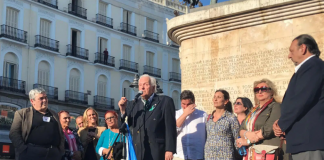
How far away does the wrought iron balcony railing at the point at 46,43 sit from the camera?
32.9 meters

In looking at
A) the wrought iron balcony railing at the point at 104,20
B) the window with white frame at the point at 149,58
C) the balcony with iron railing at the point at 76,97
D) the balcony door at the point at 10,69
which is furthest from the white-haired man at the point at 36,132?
the window with white frame at the point at 149,58

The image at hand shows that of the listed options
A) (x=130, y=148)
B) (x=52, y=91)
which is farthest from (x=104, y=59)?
(x=130, y=148)

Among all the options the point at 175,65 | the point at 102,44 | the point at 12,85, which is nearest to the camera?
the point at 12,85

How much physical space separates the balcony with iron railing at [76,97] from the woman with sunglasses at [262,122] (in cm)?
2924

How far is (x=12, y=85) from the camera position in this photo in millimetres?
30703

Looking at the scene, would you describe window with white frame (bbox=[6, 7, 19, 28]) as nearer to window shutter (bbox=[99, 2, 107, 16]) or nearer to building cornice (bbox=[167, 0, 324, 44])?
window shutter (bbox=[99, 2, 107, 16])

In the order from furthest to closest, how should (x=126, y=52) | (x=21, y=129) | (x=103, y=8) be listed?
(x=126, y=52) < (x=103, y=8) < (x=21, y=129)

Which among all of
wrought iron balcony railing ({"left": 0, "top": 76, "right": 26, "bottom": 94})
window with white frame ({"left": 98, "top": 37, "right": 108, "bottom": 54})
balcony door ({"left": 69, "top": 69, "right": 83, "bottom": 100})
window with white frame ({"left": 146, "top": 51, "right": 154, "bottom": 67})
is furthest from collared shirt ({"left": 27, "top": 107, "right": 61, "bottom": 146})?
window with white frame ({"left": 146, "top": 51, "right": 154, "bottom": 67})

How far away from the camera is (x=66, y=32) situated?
3497cm

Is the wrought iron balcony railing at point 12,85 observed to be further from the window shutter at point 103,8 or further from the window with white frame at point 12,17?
the window shutter at point 103,8

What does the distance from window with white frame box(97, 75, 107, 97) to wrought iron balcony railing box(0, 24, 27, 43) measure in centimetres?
775

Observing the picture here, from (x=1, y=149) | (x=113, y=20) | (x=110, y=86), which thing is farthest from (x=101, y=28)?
(x=1, y=149)

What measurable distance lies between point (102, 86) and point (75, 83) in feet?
9.55

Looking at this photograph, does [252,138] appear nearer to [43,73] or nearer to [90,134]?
[90,134]
